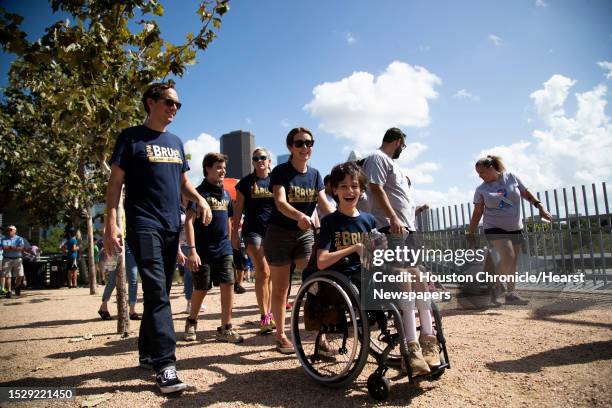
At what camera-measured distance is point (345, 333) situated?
9.10ft

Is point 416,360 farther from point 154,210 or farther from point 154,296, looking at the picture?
point 154,210

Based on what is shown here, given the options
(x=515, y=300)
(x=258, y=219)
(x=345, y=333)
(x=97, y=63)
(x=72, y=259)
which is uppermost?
(x=97, y=63)

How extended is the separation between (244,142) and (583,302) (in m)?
131

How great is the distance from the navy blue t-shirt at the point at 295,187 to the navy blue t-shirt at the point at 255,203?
99cm

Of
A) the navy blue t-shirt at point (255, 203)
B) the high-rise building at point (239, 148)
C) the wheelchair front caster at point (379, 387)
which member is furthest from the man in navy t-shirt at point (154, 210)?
the high-rise building at point (239, 148)

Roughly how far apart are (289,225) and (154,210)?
1.31 meters

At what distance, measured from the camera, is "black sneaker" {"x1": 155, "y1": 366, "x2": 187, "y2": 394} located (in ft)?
9.01

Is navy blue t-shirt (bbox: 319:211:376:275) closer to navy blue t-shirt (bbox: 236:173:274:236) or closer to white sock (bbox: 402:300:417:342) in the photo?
white sock (bbox: 402:300:417:342)

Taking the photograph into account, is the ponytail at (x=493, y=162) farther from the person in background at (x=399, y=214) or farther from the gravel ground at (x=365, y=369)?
the person in background at (x=399, y=214)

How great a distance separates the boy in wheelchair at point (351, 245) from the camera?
2559 mm

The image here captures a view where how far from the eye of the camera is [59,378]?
3334 mm

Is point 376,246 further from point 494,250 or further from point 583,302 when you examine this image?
point 583,302

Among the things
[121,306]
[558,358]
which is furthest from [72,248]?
[558,358]

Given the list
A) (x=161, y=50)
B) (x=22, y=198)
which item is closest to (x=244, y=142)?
(x=22, y=198)
